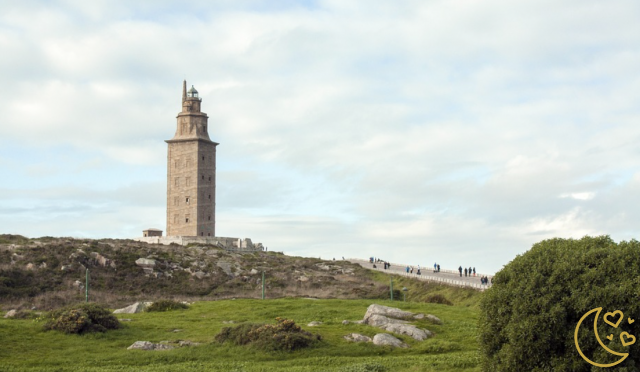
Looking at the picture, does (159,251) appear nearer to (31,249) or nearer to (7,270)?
(31,249)

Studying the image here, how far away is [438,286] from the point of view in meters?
62.2

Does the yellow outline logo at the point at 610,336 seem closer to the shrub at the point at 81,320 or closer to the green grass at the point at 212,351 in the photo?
the green grass at the point at 212,351

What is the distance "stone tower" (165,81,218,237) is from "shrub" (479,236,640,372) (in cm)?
8304

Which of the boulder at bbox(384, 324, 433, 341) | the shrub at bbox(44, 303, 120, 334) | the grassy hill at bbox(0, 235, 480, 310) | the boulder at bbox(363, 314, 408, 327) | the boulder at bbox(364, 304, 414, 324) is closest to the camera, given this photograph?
the shrub at bbox(44, 303, 120, 334)

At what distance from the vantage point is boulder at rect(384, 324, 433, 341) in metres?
31.3

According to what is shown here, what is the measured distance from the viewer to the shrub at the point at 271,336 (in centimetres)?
2861

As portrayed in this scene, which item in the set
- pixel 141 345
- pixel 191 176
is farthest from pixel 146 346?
pixel 191 176

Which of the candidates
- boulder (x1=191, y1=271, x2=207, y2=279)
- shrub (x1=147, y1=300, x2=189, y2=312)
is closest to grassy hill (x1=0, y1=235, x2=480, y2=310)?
boulder (x1=191, y1=271, x2=207, y2=279)

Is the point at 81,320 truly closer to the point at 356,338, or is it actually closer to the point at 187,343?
the point at 187,343

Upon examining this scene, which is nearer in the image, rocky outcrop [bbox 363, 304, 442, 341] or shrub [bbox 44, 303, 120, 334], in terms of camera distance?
shrub [bbox 44, 303, 120, 334]

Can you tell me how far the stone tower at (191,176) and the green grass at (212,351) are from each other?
64.7 meters

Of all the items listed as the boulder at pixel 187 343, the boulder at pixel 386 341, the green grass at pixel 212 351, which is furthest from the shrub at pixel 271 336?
the boulder at pixel 386 341

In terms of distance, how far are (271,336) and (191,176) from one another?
249ft

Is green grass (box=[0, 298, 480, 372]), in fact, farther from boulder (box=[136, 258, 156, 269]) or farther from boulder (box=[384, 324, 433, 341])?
boulder (box=[136, 258, 156, 269])
